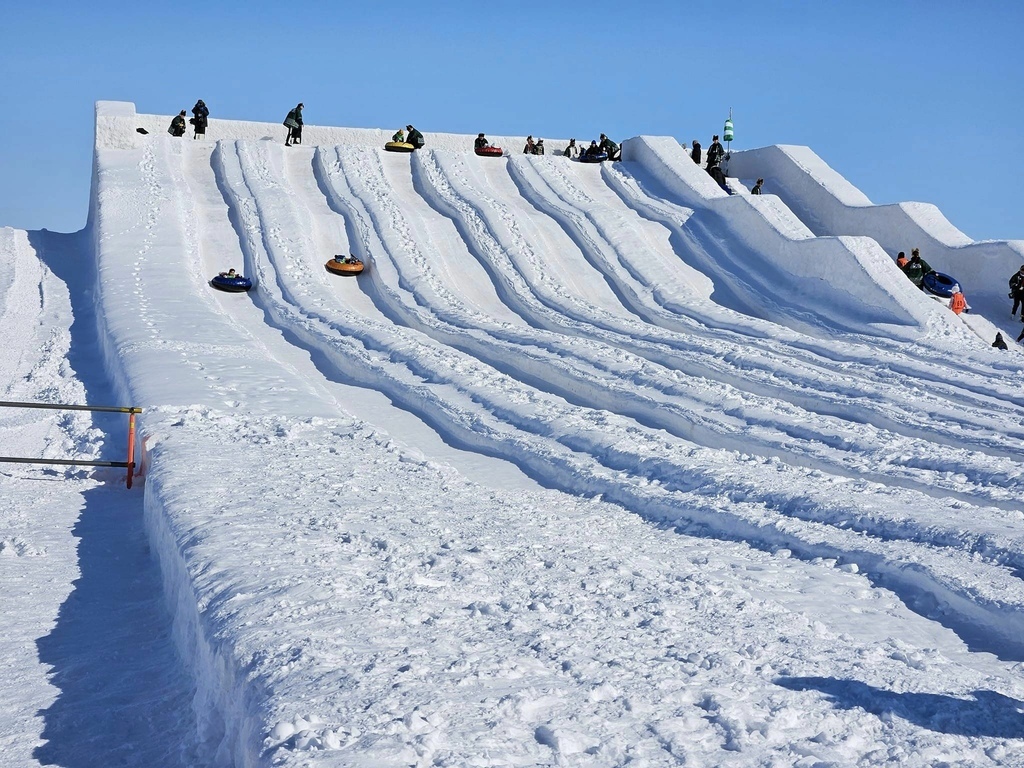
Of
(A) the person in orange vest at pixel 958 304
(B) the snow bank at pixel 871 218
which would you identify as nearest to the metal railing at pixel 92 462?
(A) the person in orange vest at pixel 958 304

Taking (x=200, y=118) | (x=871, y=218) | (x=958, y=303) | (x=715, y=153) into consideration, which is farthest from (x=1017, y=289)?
(x=200, y=118)

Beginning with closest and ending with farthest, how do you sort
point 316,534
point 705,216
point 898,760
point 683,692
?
point 898,760 → point 683,692 → point 316,534 → point 705,216

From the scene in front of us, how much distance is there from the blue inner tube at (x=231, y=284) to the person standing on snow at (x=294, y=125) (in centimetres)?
707

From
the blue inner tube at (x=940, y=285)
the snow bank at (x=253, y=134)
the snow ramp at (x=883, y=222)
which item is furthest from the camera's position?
A: the snow bank at (x=253, y=134)

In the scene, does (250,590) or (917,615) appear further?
(917,615)

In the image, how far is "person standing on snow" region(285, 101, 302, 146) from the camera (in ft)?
70.2

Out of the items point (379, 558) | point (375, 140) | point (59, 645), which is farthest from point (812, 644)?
point (375, 140)

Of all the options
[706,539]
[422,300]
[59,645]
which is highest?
[422,300]

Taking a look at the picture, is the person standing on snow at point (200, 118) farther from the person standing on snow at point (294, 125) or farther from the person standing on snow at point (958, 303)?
the person standing on snow at point (958, 303)

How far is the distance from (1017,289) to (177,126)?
607 inches

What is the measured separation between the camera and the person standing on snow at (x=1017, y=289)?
15039 mm

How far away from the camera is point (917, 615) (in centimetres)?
521

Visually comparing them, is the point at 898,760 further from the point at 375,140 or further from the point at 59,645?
the point at 375,140

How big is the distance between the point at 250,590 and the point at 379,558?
2.58 feet
